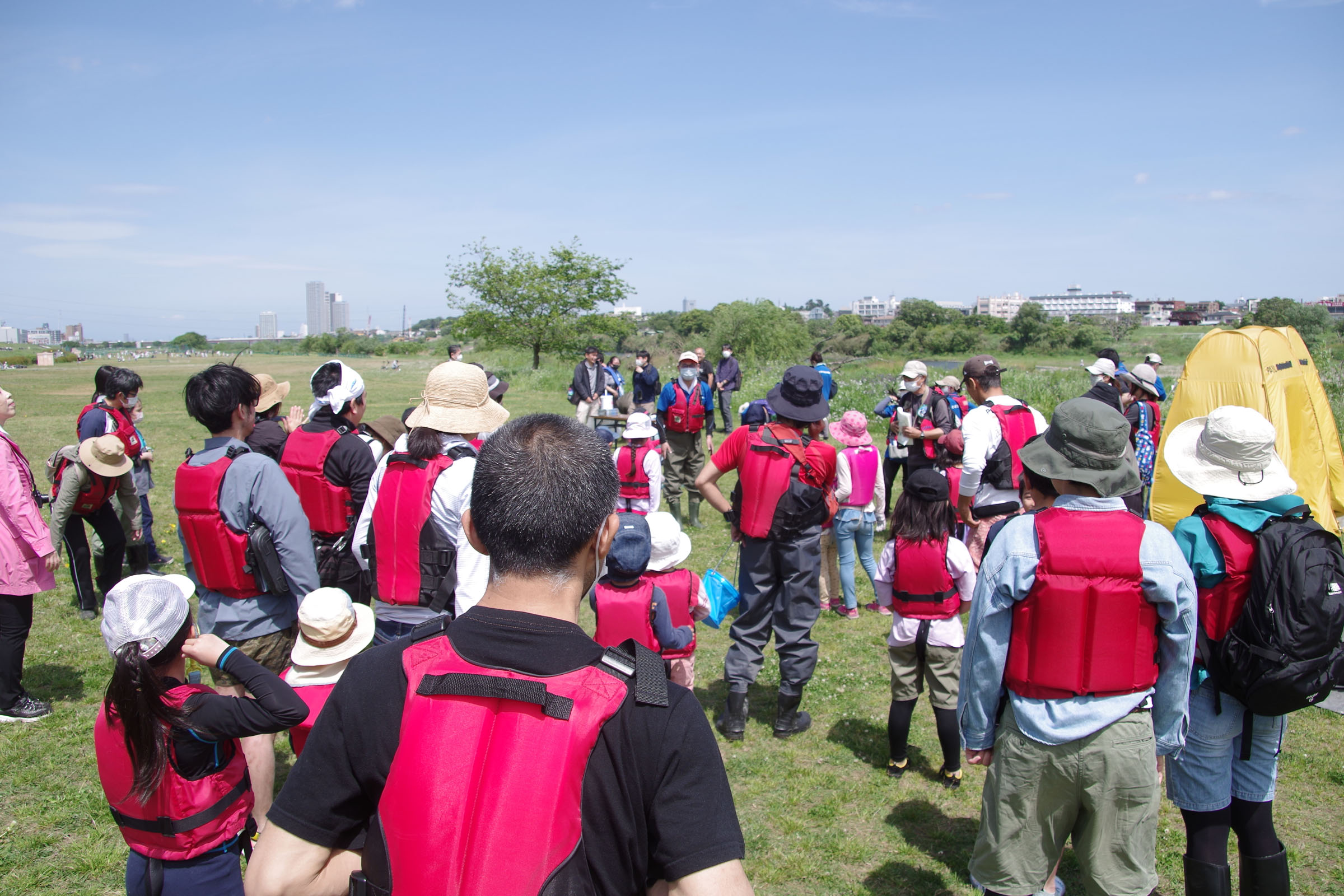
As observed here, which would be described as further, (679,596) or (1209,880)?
(679,596)

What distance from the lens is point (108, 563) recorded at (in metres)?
6.59

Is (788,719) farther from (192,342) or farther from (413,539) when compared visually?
(192,342)

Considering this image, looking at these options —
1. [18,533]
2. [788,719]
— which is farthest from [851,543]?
[18,533]

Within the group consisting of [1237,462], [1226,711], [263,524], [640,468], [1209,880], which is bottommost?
[1209,880]

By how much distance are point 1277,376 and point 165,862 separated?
7.84 meters

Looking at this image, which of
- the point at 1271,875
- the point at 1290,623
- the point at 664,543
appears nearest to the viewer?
the point at 1290,623

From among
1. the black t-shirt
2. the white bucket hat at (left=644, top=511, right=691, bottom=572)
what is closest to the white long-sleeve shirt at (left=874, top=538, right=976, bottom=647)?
the white bucket hat at (left=644, top=511, right=691, bottom=572)

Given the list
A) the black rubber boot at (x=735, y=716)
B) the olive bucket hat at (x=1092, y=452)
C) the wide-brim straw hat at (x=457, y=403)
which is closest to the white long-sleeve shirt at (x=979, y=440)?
the black rubber boot at (x=735, y=716)

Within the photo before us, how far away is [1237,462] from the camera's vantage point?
2.85m

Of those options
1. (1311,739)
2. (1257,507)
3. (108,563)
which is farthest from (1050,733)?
(108,563)

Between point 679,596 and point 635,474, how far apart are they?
3.05 meters

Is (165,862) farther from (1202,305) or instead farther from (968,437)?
(1202,305)

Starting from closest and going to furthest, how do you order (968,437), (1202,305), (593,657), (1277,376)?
(593,657)
(968,437)
(1277,376)
(1202,305)

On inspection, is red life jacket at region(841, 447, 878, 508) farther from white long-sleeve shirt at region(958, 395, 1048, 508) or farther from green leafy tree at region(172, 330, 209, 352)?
green leafy tree at region(172, 330, 209, 352)
